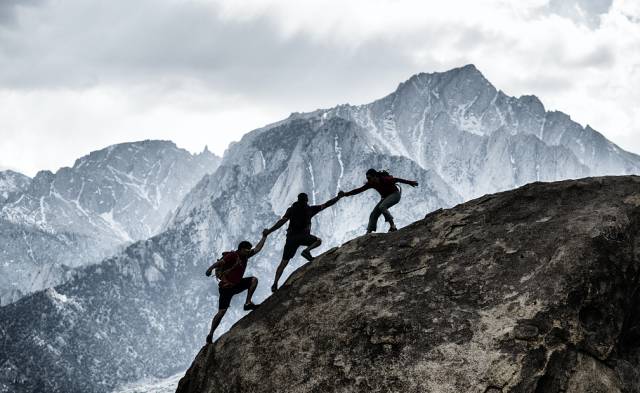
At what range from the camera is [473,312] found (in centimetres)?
1458

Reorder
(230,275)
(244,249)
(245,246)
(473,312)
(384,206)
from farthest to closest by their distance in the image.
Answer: (384,206), (245,246), (244,249), (230,275), (473,312)

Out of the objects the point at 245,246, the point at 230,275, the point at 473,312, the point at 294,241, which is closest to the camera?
the point at 473,312

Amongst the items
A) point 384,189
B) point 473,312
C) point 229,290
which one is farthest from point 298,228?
point 473,312

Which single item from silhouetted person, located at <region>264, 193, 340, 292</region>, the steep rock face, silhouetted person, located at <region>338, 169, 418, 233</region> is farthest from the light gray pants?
the steep rock face

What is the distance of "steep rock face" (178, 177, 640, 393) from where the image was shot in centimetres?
1370

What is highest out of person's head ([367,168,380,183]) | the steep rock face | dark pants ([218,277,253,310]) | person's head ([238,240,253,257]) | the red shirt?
person's head ([367,168,380,183])

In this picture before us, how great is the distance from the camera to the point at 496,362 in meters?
13.4

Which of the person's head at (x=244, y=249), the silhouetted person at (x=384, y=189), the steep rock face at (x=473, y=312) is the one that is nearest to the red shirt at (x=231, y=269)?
the person's head at (x=244, y=249)

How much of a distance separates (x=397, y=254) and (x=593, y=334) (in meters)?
5.57

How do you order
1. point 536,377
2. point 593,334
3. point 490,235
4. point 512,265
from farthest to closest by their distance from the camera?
Answer: point 490,235 → point 512,265 → point 593,334 → point 536,377

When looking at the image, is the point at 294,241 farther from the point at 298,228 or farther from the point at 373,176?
the point at 373,176

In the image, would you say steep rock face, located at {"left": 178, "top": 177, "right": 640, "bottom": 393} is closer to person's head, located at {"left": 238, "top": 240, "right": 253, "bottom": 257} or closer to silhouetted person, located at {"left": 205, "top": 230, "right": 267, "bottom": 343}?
silhouetted person, located at {"left": 205, "top": 230, "right": 267, "bottom": 343}

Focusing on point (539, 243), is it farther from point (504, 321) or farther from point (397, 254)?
point (397, 254)

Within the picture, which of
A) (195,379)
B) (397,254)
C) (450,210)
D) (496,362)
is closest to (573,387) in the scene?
(496,362)
